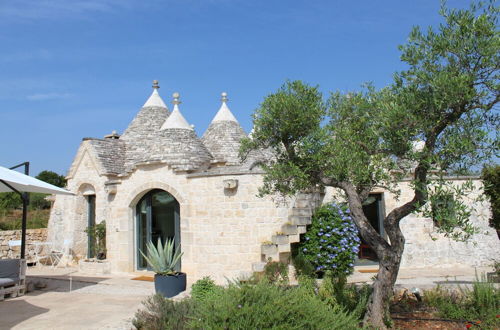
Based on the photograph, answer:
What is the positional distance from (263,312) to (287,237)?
556 centimetres

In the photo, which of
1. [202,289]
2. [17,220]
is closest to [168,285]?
[202,289]

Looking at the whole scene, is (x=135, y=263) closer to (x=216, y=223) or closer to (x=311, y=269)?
(x=216, y=223)

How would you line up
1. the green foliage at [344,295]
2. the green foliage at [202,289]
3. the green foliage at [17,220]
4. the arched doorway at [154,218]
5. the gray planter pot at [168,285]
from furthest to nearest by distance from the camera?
1. the green foliage at [17,220]
2. the arched doorway at [154,218]
3. the gray planter pot at [168,285]
4. the green foliage at [202,289]
5. the green foliage at [344,295]

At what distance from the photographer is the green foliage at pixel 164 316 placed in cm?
579

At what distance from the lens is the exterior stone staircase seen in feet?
33.1

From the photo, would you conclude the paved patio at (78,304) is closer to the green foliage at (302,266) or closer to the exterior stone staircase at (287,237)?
the exterior stone staircase at (287,237)

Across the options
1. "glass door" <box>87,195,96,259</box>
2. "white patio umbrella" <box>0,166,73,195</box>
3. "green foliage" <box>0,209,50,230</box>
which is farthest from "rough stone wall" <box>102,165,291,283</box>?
"green foliage" <box>0,209,50,230</box>

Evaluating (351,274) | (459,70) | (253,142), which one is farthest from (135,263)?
(459,70)

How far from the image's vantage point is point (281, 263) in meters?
10.3

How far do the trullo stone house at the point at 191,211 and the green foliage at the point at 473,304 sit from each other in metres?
3.95

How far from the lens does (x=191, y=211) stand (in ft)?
38.6

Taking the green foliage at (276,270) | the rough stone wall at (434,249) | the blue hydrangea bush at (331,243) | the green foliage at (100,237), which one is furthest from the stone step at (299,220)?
the green foliage at (100,237)

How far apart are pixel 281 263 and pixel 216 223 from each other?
2068 mm

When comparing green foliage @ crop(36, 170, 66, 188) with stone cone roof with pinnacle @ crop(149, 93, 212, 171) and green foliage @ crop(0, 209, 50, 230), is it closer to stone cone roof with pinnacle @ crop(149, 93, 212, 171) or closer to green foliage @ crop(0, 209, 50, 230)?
green foliage @ crop(0, 209, 50, 230)
